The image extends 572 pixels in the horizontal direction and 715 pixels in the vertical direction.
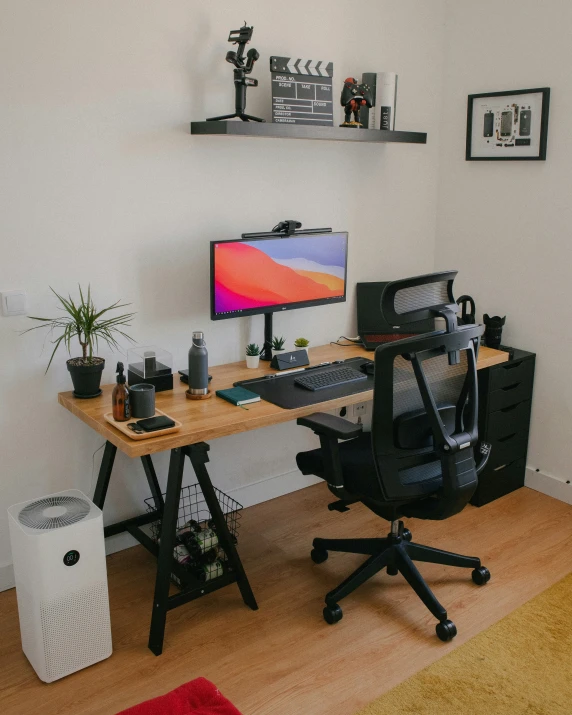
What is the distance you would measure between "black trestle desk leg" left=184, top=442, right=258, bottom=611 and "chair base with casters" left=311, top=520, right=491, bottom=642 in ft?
0.97

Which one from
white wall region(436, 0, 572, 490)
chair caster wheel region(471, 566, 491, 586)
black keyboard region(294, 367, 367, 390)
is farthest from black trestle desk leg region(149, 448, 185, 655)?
white wall region(436, 0, 572, 490)

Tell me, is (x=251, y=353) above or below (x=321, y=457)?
above

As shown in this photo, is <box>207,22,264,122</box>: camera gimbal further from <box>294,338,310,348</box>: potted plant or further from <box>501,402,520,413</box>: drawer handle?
<box>501,402,520,413</box>: drawer handle

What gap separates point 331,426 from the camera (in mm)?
2480

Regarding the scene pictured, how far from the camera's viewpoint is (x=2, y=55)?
2430 mm

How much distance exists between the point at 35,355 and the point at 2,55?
102 cm

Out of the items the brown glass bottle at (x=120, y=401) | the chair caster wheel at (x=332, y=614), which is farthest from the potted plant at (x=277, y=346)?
the chair caster wheel at (x=332, y=614)

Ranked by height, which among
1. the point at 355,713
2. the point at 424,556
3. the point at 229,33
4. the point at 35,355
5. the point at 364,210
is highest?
the point at 229,33

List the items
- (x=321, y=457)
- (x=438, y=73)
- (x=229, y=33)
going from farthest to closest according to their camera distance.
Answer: (x=438, y=73) → (x=229, y=33) → (x=321, y=457)

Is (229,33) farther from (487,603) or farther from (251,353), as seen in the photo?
(487,603)

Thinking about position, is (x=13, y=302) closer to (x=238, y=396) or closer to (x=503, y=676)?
(x=238, y=396)

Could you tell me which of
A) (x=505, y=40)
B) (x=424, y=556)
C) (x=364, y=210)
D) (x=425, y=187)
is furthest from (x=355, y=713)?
(x=505, y=40)

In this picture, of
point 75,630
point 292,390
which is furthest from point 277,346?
point 75,630

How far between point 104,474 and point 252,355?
78cm
